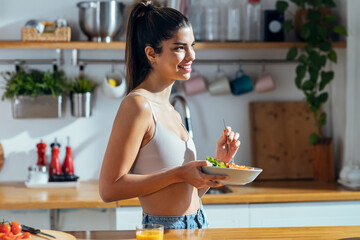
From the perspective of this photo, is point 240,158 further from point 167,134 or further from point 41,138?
point 167,134

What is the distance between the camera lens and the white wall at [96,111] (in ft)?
10.5

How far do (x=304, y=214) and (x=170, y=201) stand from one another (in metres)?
1.37

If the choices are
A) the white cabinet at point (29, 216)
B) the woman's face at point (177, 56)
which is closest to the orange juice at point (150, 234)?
the woman's face at point (177, 56)

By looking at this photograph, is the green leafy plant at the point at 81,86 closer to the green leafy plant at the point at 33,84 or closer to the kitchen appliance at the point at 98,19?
the green leafy plant at the point at 33,84

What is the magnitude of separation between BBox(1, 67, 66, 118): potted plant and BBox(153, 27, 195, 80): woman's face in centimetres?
162

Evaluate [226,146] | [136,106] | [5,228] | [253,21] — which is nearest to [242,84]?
[253,21]

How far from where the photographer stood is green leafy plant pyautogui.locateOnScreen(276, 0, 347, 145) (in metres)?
3.08

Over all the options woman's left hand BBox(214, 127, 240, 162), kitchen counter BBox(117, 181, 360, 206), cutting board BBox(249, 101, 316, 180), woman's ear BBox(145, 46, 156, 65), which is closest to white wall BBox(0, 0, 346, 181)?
cutting board BBox(249, 101, 316, 180)

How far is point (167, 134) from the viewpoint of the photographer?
62.3 inches

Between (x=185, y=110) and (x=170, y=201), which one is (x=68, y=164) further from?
(x=170, y=201)

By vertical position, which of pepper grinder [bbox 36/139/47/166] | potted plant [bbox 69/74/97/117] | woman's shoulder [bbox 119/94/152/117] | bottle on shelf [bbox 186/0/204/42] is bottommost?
pepper grinder [bbox 36/139/47/166]

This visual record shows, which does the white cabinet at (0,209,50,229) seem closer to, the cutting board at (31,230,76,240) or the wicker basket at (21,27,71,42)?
the wicker basket at (21,27,71,42)

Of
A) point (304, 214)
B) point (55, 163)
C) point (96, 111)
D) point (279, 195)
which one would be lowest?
point (304, 214)

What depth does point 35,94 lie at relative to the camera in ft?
10.1
